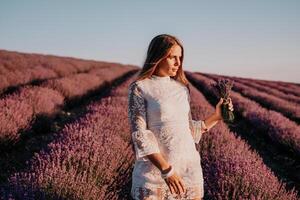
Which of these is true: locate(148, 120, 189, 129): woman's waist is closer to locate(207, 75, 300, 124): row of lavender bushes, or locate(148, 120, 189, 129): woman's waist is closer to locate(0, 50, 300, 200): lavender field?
locate(0, 50, 300, 200): lavender field

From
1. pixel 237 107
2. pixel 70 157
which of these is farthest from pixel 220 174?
pixel 237 107

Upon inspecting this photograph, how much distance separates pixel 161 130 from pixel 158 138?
4cm

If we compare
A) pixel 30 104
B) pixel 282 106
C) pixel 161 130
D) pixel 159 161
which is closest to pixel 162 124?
pixel 161 130

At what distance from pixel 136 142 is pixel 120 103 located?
6.75 metres

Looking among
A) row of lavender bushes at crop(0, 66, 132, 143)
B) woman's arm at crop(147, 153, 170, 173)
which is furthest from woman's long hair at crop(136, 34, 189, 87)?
row of lavender bushes at crop(0, 66, 132, 143)

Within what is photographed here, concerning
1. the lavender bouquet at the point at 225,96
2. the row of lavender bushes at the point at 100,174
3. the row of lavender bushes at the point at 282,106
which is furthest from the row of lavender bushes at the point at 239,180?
the row of lavender bushes at the point at 282,106

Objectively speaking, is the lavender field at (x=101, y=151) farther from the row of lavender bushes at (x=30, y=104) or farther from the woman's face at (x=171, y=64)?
the woman's face at (x=171, y=64)

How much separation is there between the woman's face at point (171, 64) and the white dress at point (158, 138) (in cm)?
6

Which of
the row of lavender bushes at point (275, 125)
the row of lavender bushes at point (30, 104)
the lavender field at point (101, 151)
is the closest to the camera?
the lavender field at point (101, 151)

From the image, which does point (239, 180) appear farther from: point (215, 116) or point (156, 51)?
point (156, 51)

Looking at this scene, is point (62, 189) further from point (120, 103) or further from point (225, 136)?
point (120, 103)

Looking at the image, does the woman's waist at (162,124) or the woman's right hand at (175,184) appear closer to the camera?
the woman's right hand at (175,184)

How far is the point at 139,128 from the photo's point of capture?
94.1 inches

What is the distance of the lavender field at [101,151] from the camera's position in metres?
3.51
